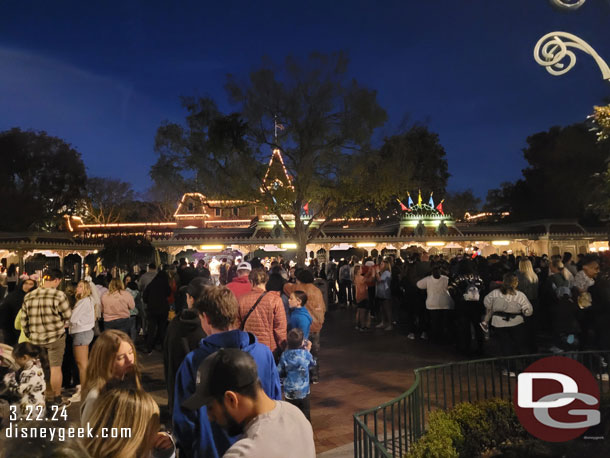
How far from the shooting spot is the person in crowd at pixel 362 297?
12.1 meters

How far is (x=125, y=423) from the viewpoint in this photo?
2.16 m

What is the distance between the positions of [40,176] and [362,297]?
4564 centimetres

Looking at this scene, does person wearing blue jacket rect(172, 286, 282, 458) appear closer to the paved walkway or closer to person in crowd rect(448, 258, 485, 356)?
the paved walkway

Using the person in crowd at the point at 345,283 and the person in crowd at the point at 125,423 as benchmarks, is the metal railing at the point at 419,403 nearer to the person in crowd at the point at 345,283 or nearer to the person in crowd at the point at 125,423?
the person in crowd at the point at 125,423

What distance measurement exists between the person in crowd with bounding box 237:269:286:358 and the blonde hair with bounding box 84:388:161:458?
278 cm

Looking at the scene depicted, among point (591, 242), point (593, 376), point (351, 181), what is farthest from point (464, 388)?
point (591, 242)

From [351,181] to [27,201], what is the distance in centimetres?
3340

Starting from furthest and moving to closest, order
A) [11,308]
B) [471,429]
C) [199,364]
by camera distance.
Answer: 1. [11,308]
2. [471,429]
3. [199,364]

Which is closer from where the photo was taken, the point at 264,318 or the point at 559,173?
the point at 264,318

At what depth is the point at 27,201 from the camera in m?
43.0

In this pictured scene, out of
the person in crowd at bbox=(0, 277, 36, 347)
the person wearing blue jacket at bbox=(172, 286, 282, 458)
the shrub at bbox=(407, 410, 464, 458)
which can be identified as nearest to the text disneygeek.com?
the person wearing blue jacket at bbox=(172, 286, 282, 458)

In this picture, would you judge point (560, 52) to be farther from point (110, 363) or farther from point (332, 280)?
point (332, 280)

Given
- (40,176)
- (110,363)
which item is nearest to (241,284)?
(110,363)

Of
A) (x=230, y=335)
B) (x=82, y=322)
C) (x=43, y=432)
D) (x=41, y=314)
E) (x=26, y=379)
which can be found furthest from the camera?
(x=82, y=322)
